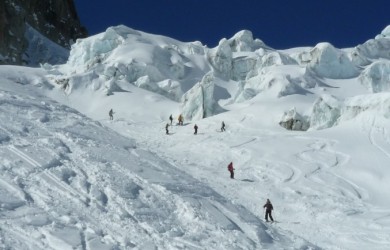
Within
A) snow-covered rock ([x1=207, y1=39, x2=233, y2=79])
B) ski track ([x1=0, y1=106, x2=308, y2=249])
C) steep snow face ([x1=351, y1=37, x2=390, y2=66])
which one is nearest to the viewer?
ski track ([x1=0, y1=106, x2=308, y2=249])

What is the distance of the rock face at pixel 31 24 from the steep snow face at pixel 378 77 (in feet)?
150

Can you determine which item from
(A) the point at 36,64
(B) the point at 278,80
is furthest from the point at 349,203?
(A) the point at 36,64

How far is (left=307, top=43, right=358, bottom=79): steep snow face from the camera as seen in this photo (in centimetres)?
6312

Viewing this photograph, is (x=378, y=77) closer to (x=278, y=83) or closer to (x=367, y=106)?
(x=278, y=83)

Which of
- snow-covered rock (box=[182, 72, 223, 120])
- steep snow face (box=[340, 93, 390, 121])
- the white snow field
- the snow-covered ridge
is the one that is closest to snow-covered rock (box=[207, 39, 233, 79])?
the snow-covered ridge

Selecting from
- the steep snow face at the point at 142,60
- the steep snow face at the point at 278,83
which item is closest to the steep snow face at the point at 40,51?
the steep snow face at the point at 142,60

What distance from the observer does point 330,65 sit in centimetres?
6341

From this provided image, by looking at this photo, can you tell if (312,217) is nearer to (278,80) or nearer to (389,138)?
(389,138)

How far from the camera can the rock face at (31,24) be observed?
85.0m

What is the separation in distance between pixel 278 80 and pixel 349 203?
2660cm

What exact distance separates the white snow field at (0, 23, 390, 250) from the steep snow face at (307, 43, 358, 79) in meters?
0.13

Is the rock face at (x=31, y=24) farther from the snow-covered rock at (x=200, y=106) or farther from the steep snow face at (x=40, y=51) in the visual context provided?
the snow-covered rock at (x=200, y=106)

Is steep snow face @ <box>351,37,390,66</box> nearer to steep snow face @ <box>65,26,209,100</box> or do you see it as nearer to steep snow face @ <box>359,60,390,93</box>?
steep snow face @ <box>359,60,390,93</box>

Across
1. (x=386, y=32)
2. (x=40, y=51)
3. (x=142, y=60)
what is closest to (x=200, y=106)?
(x=142, y=60)
